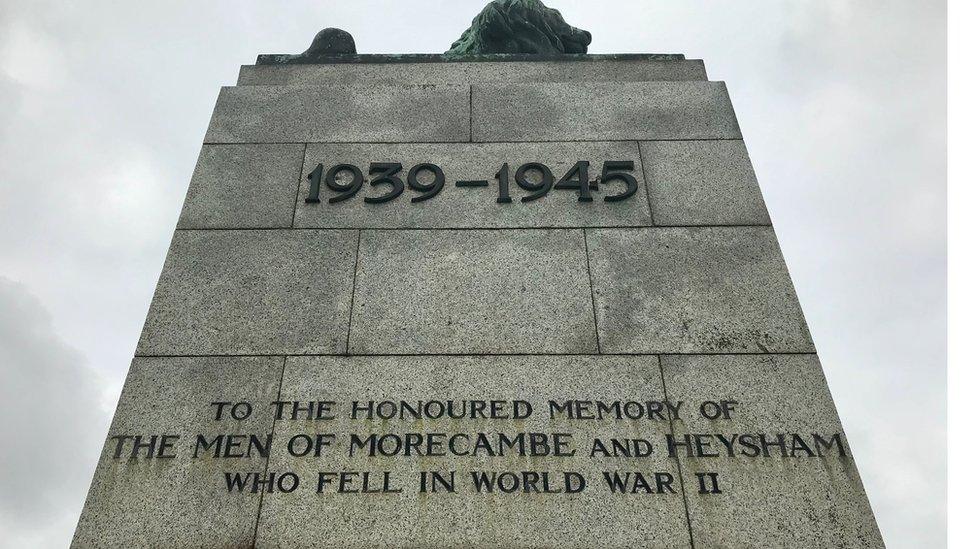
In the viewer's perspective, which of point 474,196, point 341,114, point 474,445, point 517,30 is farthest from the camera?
point 517,30

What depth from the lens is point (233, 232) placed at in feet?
22.8

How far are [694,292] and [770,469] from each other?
176cm

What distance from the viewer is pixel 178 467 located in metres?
5.34

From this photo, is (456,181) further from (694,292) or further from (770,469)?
(770,469)

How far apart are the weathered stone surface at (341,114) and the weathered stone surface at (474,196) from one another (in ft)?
0.79

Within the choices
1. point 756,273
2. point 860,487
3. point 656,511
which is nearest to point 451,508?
point 656,511

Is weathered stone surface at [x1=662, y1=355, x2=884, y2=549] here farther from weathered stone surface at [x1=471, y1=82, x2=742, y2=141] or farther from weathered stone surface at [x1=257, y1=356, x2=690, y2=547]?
weathered stone surface at [x1=471, y1=82, x2=742, y2=141]

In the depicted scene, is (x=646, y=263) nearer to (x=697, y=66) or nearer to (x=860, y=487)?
(x=860, y=487)

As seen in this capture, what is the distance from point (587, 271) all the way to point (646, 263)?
58cm

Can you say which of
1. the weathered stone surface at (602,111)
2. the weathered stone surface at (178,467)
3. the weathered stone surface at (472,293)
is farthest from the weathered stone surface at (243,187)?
the weathered stone surface at (602,111)

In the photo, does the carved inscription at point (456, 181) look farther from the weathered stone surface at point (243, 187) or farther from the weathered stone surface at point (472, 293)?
the weathered stone surface at point (472, 293)

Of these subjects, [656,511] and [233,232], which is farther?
[233,232]

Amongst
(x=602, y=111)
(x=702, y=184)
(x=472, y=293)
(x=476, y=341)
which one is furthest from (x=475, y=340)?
(x=602, y=111)

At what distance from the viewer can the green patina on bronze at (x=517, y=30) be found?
9.75 metres
